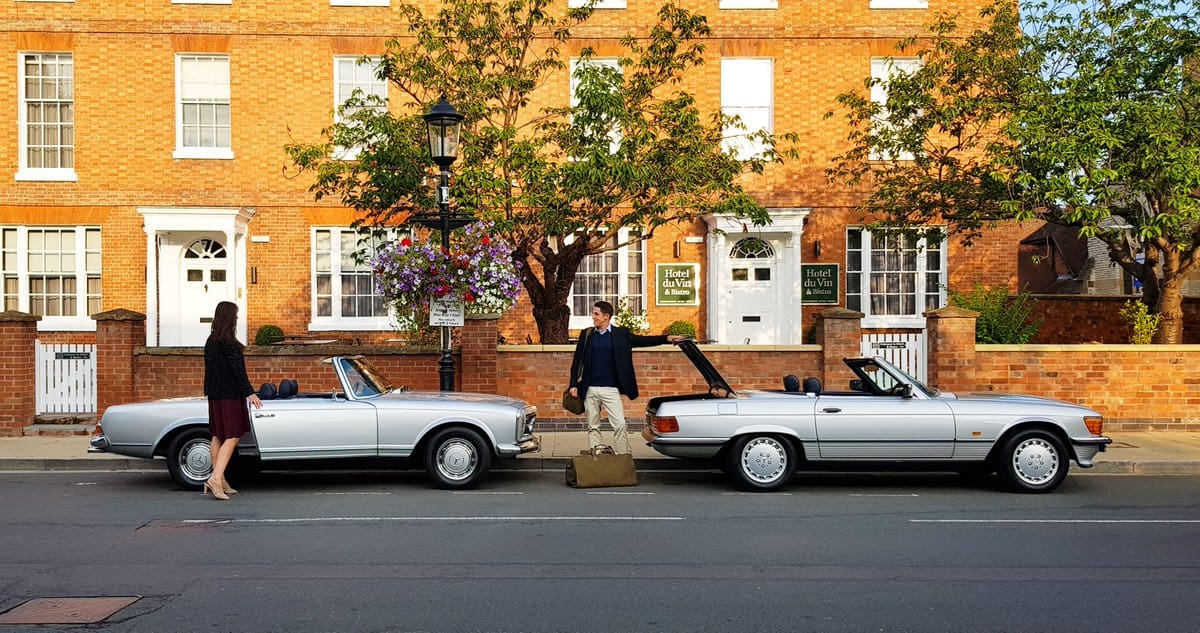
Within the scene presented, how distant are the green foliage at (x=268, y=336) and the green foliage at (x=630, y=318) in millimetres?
6623

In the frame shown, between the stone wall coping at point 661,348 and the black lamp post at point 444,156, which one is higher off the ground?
the black lamp post at point 444,156

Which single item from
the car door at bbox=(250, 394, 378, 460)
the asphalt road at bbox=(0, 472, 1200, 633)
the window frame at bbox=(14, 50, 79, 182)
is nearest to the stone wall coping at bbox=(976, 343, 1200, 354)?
the asphalt road at bbox=(0, 472, 1200, 633)

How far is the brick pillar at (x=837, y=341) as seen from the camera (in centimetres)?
1504

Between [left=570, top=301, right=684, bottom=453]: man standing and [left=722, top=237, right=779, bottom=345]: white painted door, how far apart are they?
9996mm

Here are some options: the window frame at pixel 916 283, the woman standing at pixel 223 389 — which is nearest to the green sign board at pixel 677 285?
the window frame at pixel 916 283

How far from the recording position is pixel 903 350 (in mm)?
15539

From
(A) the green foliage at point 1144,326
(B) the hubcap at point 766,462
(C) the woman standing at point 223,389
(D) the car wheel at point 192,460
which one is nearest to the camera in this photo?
(C) the woman standing at point 223,389

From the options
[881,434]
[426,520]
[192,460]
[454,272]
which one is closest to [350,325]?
[454,272]

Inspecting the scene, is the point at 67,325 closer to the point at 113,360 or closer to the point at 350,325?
the point at 350,325

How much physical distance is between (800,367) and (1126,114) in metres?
5.77

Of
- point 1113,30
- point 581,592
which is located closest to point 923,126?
point 1113,30

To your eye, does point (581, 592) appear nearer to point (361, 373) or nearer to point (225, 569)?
point (225, 569)

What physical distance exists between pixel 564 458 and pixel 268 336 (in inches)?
399

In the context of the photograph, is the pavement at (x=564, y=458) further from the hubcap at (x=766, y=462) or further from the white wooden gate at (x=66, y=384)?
the hubcap at (x=766, y=462)
